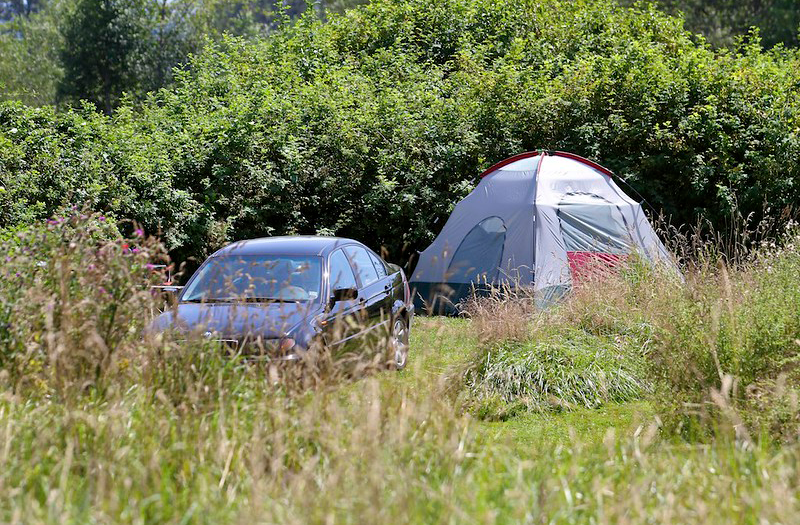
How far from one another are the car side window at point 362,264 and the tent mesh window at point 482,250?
3.59 m

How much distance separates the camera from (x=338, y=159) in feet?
49.6

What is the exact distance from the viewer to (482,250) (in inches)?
500

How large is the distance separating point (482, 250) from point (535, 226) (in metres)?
0.90

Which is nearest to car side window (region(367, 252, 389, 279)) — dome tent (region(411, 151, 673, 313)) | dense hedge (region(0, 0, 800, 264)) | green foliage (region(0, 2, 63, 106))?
dome tent (region(411, 151, 673, 313))

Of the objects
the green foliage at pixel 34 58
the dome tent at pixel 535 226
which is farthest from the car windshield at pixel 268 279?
the green foliage at pixel 34 58

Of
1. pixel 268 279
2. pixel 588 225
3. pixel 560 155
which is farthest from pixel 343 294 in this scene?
pixel 560 155

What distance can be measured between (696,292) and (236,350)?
3.22 meters

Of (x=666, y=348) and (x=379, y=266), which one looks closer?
(x=666, y=348)

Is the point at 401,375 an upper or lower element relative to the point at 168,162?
lower

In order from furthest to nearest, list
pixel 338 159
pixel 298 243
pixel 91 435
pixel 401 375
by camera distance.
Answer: pixel 338 159 → pixel 298 243 → pixel 401 375 → pixel 91 435

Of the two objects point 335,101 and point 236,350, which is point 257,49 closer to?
point 335,101

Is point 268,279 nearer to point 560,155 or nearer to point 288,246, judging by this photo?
point 288,246

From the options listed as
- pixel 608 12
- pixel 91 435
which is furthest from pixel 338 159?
pixel 91 435

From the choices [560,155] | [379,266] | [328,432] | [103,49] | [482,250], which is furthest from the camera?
[103,49]
